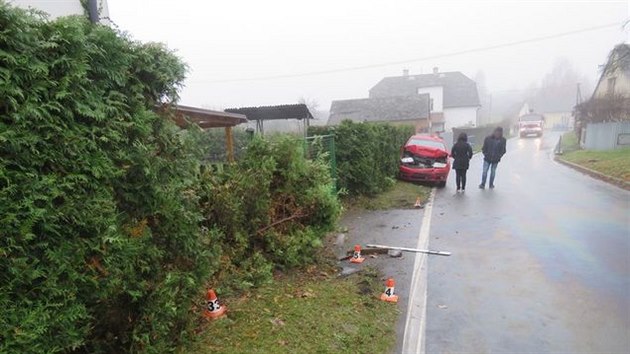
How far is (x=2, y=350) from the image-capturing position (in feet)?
6.00

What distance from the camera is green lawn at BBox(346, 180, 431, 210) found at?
30.8 ft

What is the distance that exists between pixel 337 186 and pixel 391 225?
2153 mm

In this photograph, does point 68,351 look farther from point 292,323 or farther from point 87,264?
point 292,323

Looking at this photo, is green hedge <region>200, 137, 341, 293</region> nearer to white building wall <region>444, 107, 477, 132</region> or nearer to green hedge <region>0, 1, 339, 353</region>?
green hedge <region>0, 1, 339, 353</region>

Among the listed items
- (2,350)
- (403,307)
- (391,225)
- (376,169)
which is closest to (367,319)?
(403,307)

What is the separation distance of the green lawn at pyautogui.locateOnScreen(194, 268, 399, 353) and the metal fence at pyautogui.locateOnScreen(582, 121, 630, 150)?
75.3 ft

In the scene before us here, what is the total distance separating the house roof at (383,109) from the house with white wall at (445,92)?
12.8m

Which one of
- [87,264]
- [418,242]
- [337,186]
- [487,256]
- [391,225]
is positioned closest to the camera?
[87,264]

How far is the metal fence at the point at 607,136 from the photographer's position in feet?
67.4

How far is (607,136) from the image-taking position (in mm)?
21875

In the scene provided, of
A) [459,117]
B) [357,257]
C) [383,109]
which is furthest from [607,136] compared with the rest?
[459,117]

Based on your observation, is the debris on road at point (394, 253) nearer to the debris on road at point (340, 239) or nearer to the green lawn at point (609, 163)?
the debris on road at point (340, 239)

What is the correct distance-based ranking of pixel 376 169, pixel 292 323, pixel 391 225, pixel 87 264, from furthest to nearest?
pixel 376 169 < pixel 391 225 < pixel 292 323 < pixel 87 264

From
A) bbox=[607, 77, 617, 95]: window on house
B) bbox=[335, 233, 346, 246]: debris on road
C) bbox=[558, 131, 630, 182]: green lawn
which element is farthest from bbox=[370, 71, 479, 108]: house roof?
bbox=[335, 233, 346, 246]: debris on road
